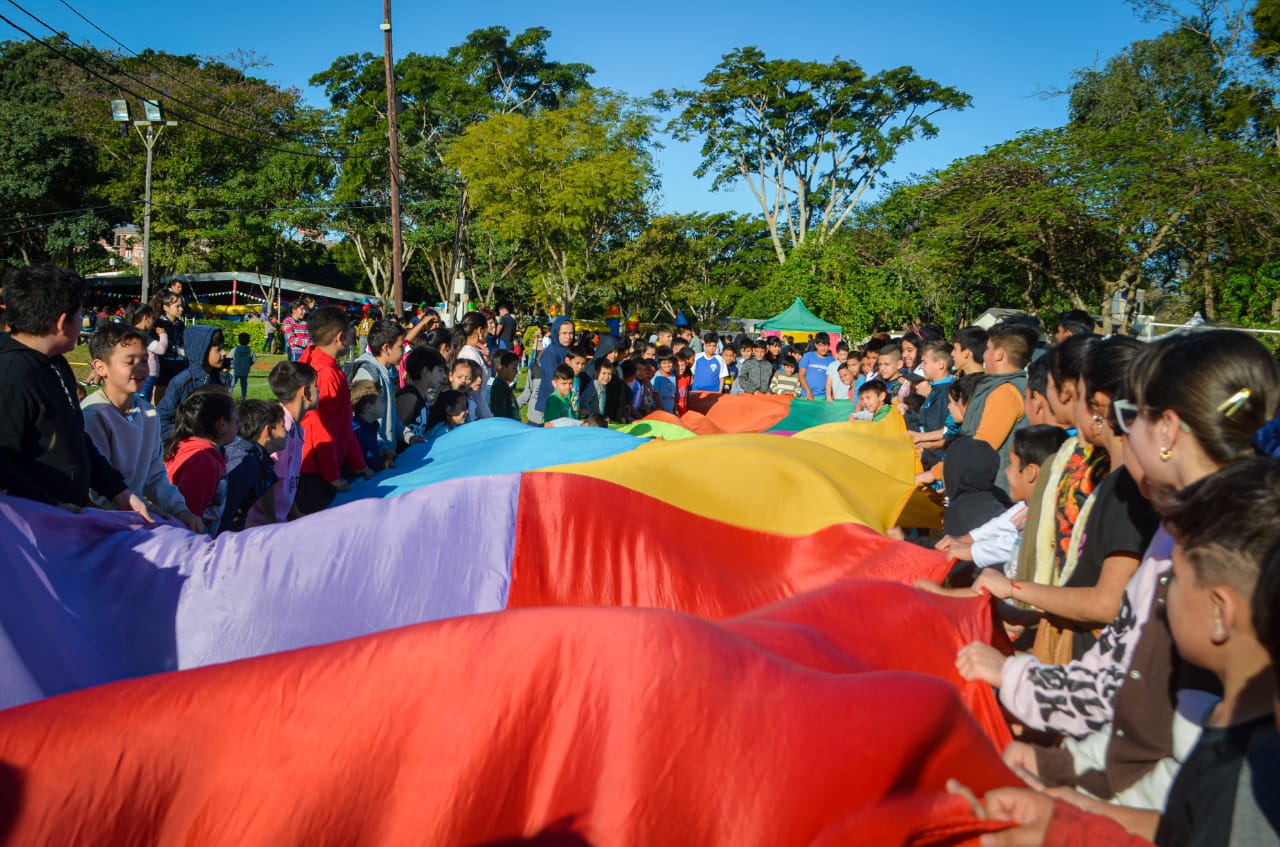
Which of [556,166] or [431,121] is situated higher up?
[431,121]

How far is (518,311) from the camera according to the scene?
4516cm

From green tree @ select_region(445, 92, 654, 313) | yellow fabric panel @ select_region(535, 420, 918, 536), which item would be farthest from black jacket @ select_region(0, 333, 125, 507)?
green tree @ select_region(445, 92, 654, 313)

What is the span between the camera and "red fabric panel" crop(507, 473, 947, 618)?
367 centimetres

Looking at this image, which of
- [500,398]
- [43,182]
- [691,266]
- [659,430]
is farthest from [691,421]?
[43,182]

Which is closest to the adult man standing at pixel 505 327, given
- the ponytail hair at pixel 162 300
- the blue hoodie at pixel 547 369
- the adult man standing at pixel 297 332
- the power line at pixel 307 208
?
the adult man standing at pixel 297 332

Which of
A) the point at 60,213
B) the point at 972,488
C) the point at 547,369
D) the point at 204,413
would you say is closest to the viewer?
the point at 204,413

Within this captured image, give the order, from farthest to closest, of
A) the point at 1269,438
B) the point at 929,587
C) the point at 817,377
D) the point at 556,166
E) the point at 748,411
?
the point at 556,166 < the point at 817,377 < the point at 748,411 < the point at 929,587 < the point at 1269,438

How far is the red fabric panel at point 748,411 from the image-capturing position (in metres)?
10.4

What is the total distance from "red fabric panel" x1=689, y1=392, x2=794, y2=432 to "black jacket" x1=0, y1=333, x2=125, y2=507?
7.57m

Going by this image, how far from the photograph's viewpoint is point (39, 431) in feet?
10.9

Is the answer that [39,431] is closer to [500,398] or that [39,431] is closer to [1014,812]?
[1014,812]

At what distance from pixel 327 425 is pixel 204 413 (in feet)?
4.10

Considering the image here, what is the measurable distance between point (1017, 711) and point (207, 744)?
1.83 metres

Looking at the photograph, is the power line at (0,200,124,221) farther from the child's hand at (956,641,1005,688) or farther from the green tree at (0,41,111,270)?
the child's hand at (956,641,1005,688)
